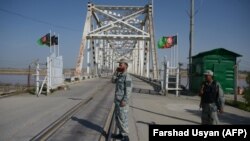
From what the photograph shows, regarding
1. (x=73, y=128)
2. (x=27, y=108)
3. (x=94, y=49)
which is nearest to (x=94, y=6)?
(x=94, y=49)

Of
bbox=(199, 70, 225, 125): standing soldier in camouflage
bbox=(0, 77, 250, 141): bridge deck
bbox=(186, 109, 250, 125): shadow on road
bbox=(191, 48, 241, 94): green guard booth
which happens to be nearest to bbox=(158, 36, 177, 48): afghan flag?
bbox=(191, 48, 241, 94): green guard booth

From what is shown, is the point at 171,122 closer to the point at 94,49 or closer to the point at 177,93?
the point at 177,93

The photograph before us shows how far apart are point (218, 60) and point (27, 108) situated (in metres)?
13.1

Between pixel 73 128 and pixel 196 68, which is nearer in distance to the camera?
pixel 73 128

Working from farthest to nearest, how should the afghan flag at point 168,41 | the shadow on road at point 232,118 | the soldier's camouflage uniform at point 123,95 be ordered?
1. the afghan flag at point 168,41
2. the shadow on road at point 232,118
3. the soldier's camouflage uniform at point 123,95

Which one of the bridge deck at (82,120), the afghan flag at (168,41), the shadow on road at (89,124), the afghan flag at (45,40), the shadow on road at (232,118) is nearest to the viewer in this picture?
the bridge deck at (82,120)

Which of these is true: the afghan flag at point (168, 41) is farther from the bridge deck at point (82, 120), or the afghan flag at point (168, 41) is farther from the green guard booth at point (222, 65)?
the bridge deck at point (82, 120)

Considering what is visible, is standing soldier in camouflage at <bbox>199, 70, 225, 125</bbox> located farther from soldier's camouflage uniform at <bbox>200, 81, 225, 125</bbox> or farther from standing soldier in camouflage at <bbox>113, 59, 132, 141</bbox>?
standing soldier in camouflage at <bbox>113, 59, 132, 141</bbox>

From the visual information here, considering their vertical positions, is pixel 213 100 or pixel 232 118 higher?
pixel 213 100

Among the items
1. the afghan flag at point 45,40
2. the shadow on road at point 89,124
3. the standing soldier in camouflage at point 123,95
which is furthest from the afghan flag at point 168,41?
the standing soldier in camouflage at point 123,95

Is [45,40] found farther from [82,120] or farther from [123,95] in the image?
[123,95]

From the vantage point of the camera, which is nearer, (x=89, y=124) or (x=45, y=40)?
(x=89, y=124)

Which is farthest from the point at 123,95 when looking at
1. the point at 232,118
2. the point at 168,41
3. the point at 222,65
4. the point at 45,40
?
the point at 168,41

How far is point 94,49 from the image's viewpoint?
59.2m
